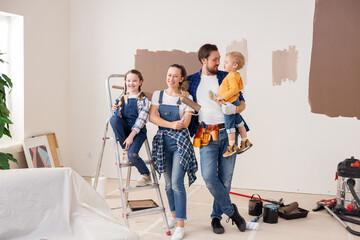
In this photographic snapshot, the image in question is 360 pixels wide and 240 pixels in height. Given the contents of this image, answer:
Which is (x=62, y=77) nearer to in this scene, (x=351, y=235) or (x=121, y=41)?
(x=121, y=41)

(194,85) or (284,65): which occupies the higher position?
(284,65)

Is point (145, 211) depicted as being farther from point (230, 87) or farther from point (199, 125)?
point (230, 87)

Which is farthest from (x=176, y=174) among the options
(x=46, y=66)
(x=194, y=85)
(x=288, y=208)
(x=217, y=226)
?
(x=46, y=66)

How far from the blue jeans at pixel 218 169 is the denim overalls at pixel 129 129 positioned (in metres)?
0.54

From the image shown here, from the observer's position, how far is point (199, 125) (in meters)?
2.98

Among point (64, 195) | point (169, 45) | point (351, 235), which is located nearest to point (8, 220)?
point (64, 195)

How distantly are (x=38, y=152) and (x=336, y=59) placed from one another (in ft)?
11.9

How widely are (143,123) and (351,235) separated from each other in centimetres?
197

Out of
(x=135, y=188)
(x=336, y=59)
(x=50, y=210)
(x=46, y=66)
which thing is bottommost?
(x=135, y=188)

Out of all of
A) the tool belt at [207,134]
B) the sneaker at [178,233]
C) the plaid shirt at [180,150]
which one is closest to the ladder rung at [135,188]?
the plaid shirt at [180,150]

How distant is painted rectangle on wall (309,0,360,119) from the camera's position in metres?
4.10

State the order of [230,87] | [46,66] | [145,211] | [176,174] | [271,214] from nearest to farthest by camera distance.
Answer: [230,87] < [176,174] < [145,211] < [271,214] < [46,66]

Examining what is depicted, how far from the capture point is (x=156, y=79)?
477 cm

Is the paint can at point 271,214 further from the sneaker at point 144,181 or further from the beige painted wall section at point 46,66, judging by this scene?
the beige painted wall section at point 46,66
